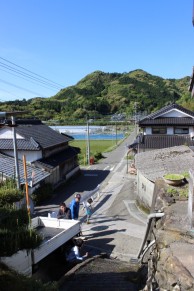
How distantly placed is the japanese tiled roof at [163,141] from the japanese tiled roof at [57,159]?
6831 mm

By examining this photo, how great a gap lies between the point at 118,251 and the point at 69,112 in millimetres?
95083

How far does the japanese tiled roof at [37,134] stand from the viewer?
23564mm

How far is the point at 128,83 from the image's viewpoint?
499 feet

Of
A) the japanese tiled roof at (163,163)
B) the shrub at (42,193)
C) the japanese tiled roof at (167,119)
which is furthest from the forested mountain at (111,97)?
the japanese tiled roof at (163,163)

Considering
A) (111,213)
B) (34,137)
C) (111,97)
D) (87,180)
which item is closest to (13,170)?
(34,137)

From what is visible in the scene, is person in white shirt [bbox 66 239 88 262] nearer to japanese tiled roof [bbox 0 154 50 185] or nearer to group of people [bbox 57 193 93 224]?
group of people [bbox 57 193 93 224]

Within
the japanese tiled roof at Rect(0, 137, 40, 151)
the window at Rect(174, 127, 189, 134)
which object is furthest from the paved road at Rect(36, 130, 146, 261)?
the window at Rect(174, 127, 189, 134)

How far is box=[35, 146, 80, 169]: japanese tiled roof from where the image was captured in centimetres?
2259

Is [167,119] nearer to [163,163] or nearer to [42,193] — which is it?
[163,163]

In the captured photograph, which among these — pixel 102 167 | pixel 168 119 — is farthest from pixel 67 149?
pixel 168 119

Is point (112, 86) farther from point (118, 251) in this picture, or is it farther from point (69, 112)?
point (118, 251)

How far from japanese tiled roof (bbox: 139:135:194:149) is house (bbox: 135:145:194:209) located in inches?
226

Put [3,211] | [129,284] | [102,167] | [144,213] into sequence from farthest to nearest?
[102,167] < [144,213] < [129,284] < [3,211]

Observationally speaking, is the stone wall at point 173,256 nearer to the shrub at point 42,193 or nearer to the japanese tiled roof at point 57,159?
the shrub at point 42,193
